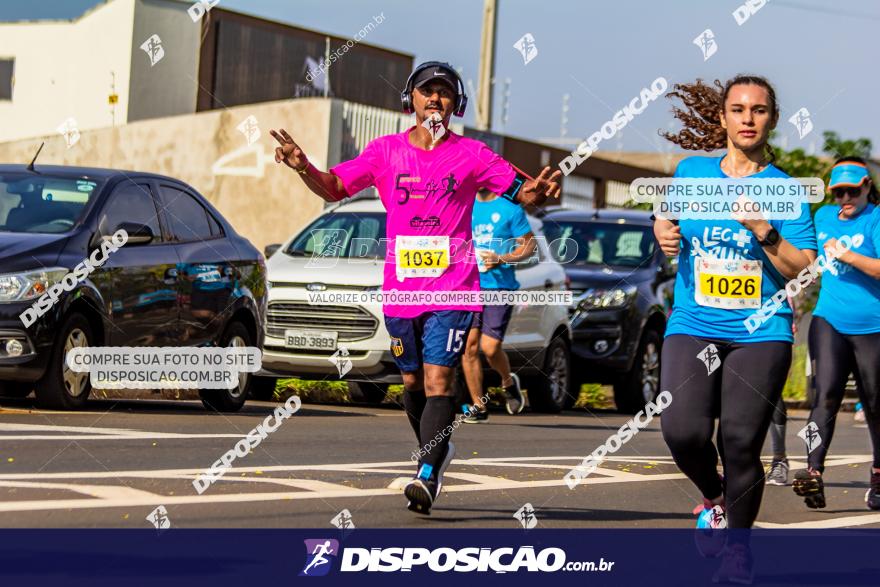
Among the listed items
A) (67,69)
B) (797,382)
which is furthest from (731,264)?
(67,69)

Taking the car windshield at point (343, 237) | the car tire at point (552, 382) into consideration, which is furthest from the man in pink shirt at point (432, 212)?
the car tire at point (552, 382)

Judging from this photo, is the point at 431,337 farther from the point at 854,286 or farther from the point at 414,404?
the point at 854,286

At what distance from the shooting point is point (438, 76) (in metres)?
7.92

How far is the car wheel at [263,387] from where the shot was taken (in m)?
16.8

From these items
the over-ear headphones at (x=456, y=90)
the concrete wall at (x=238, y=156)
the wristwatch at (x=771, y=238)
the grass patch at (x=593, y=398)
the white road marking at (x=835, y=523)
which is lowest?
the grass patch at (x=593, y=398)

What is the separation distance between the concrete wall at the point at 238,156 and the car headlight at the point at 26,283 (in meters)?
15.8

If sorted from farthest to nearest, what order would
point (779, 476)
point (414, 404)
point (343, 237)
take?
point (343, 237) < point (779, 476) < point (414, 404)

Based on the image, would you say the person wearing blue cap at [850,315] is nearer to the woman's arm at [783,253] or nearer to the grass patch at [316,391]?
the woman's arm at [783,253]

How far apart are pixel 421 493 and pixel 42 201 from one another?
253 inches

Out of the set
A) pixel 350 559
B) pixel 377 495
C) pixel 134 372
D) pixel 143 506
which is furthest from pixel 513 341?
pixel 350 559

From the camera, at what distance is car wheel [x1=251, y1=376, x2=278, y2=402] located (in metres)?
16.8

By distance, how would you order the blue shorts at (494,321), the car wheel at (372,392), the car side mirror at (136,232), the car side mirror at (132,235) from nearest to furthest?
the car side mirror at (132,235) → the car side mirror at (136,232) → the blue shorts at (494,321) → the car wheel at (372,392)

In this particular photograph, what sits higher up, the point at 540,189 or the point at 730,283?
the point at 540,189

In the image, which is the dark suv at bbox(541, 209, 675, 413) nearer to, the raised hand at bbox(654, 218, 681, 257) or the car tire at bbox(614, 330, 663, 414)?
the car tire at bbox(614, 330, 663, 414)
